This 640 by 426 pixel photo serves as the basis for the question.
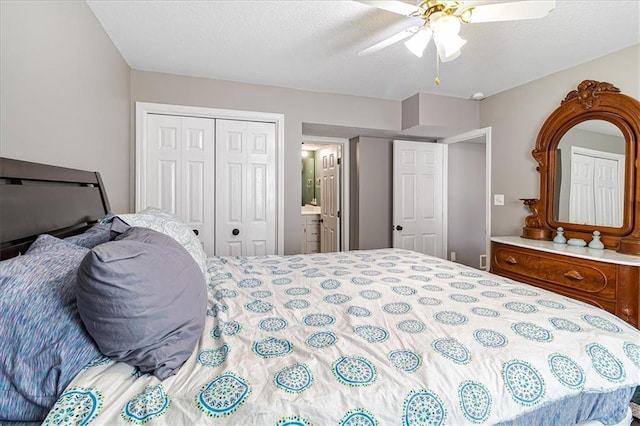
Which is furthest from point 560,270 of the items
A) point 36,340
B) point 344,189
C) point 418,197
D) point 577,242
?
point 36,340

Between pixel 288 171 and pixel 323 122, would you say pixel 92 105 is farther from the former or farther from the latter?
pixel 323 122

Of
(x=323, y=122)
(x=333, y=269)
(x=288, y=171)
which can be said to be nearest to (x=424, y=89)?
(x=323, y=122)

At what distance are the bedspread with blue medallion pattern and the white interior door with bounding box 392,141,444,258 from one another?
8.44 ft

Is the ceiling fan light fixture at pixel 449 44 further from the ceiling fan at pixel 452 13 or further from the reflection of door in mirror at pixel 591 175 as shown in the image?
the reflection of door in mirror at pixel 591 175

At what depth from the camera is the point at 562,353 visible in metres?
0.96

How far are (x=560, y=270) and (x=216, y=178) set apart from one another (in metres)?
3.15

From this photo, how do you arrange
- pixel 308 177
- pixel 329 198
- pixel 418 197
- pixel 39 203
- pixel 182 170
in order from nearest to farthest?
pixel 39 203 → pixel 182 170 → pixel 418 197 → pixel 329 198 → pixel 308 177

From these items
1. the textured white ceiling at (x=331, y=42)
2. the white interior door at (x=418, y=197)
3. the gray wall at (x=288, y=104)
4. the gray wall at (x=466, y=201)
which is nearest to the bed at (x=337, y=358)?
the textured white ceiling at (x=331, y=42)

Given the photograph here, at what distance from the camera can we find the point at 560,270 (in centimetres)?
234

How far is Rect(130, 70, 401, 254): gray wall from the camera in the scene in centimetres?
290

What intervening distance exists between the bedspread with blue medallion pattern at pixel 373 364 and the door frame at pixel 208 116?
191 cm

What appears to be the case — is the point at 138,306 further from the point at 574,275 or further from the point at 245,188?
the point at 574,275

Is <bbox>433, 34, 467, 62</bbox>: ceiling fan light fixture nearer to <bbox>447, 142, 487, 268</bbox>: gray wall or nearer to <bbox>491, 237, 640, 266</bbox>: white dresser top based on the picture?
<bbox>491, 237, 640, 266</bbox>: white dresser top

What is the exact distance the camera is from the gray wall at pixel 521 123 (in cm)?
252
